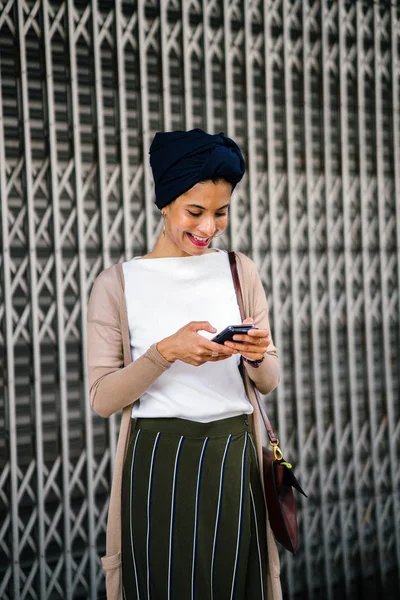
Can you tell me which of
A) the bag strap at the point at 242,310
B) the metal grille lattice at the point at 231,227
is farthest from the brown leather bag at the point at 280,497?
the metal grille lattice at the point at 231,227

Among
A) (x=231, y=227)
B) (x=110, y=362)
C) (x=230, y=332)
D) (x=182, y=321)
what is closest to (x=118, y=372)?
(x=110, y=362)

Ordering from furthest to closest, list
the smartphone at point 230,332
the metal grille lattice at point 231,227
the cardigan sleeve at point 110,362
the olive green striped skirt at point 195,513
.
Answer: the metal grille lattice at point 231,227
the olive green striped skirt at point 195,513
the cardigan sleeve at point 110,362
the smartphone at point 230,332

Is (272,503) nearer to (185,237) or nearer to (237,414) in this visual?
(237,414)

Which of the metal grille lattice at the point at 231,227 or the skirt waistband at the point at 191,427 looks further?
the metal grille lattice at the point at 231,227

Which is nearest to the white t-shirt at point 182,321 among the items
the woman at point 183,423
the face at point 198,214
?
the woman at point 183,423

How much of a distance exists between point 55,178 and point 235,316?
6.95ft

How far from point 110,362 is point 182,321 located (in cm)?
25

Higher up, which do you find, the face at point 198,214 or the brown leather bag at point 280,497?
the face at point 198,214

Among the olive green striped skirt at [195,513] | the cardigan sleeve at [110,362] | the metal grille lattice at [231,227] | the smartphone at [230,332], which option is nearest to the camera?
the smartphone at [230,332]

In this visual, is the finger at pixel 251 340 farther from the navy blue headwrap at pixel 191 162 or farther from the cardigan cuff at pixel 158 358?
the navy blue headwrap at pixel 191 162

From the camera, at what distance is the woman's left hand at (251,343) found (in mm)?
1766

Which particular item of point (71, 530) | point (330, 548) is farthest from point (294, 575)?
point (71, 530)

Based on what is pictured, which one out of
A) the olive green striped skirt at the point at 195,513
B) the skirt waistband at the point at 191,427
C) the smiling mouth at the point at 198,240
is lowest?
the olive green striped skirt at the point at 195,513

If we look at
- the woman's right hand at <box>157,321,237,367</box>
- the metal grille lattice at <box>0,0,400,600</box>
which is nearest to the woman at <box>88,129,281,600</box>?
the woman's right hand at <box>157,321,237,367</box>
